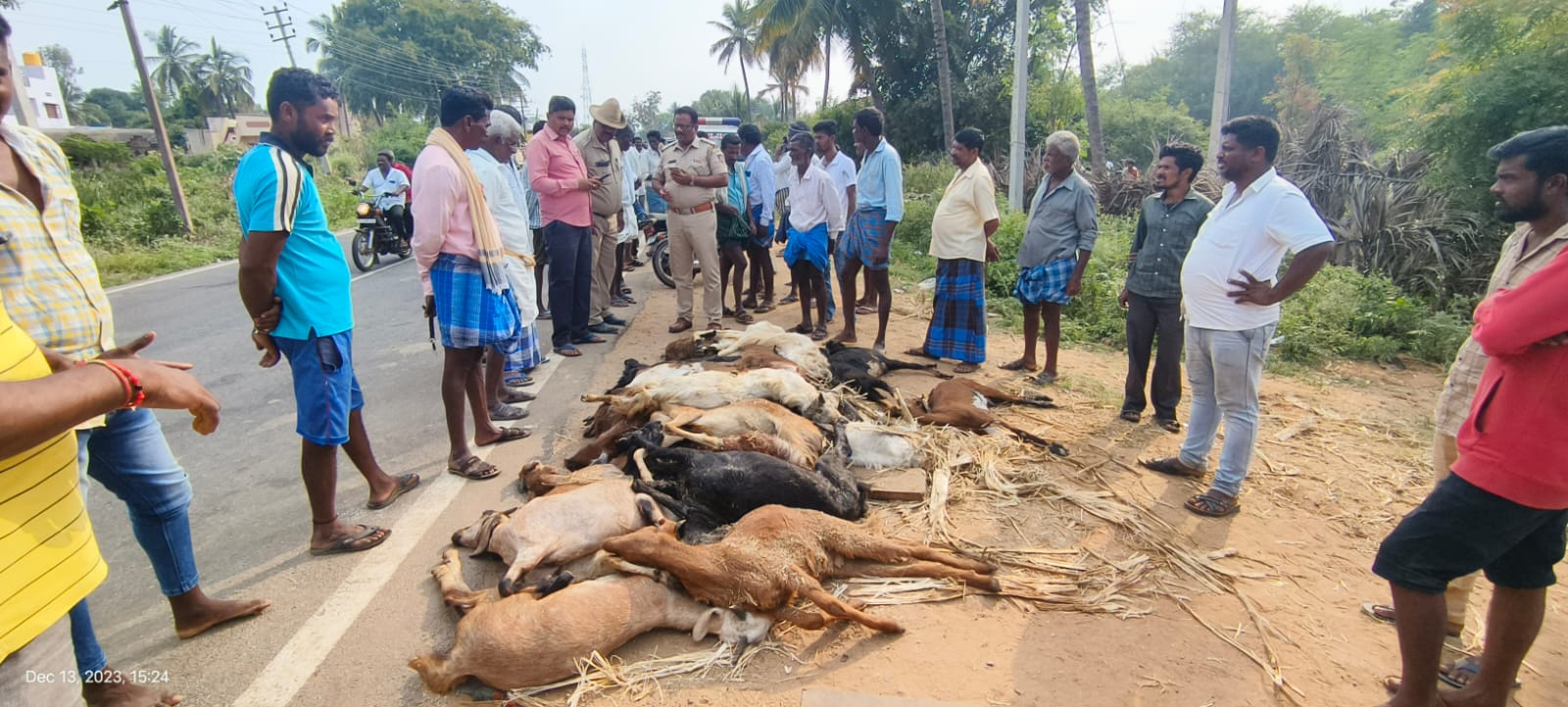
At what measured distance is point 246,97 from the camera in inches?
2057

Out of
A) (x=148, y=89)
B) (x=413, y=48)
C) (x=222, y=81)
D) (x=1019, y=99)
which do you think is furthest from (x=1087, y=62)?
(x=222, y=81)

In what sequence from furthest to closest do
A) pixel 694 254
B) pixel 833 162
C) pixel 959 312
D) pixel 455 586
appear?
pixel 833 162, pixel 694 254, pixel 959 312, pixel 455 586

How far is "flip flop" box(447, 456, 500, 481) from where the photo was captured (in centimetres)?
392

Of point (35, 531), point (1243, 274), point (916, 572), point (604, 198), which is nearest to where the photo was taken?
point (35, 531)

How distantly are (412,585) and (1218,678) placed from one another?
3.09 meters

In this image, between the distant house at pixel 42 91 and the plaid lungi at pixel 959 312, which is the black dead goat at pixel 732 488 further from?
the distant house at pixel 42 91

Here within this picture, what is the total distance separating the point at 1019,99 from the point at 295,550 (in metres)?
13.7

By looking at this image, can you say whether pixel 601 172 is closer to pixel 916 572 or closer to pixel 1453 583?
pixel 916 572

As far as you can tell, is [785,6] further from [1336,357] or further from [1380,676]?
[1380,676]

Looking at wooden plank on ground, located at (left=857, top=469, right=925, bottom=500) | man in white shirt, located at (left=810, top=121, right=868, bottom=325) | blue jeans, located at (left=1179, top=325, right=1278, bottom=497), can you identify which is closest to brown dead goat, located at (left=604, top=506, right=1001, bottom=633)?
wooden plank on ground, located at (left=857, top=469, right=925, bottom=500)

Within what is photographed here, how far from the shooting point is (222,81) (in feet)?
165

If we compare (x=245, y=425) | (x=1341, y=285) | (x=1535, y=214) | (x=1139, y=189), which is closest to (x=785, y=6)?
(x=1139, y=189)

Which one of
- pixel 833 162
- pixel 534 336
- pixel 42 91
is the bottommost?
pixel 534 336

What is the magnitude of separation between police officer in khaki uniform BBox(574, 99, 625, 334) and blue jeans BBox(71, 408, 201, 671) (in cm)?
451
